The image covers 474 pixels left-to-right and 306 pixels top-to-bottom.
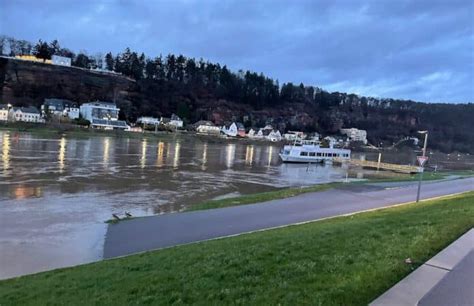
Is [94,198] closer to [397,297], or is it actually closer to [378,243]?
[378,243]

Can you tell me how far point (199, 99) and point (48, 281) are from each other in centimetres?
17453

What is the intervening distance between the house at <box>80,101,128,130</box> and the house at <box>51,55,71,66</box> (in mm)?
41912

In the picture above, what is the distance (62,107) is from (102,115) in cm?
1239

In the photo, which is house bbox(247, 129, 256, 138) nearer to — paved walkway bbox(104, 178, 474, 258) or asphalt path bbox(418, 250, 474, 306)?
paved walkway bbox(104, 178, 474, 258)

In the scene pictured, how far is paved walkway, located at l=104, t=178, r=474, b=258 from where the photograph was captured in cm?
1351

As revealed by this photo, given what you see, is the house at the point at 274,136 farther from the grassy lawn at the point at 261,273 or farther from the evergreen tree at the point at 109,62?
the grassy lawn at the point at 261,273

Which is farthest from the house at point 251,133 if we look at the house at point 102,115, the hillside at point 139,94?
the house at point 102,115

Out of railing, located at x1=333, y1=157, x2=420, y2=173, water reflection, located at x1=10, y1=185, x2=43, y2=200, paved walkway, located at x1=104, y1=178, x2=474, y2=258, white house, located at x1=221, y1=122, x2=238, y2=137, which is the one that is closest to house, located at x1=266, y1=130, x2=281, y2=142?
white house, located at x1=221, y1=122, x2=238, y2=137

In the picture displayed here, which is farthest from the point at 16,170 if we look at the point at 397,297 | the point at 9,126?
the point at 9,126

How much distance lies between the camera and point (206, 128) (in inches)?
6161

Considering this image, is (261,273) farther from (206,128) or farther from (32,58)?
(32,58)

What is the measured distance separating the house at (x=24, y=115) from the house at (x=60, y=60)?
56.1m

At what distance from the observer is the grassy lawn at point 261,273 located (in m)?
5.81

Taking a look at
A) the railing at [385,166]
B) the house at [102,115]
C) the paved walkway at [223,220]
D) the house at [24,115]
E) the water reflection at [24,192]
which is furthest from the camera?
the house at [102,115]
